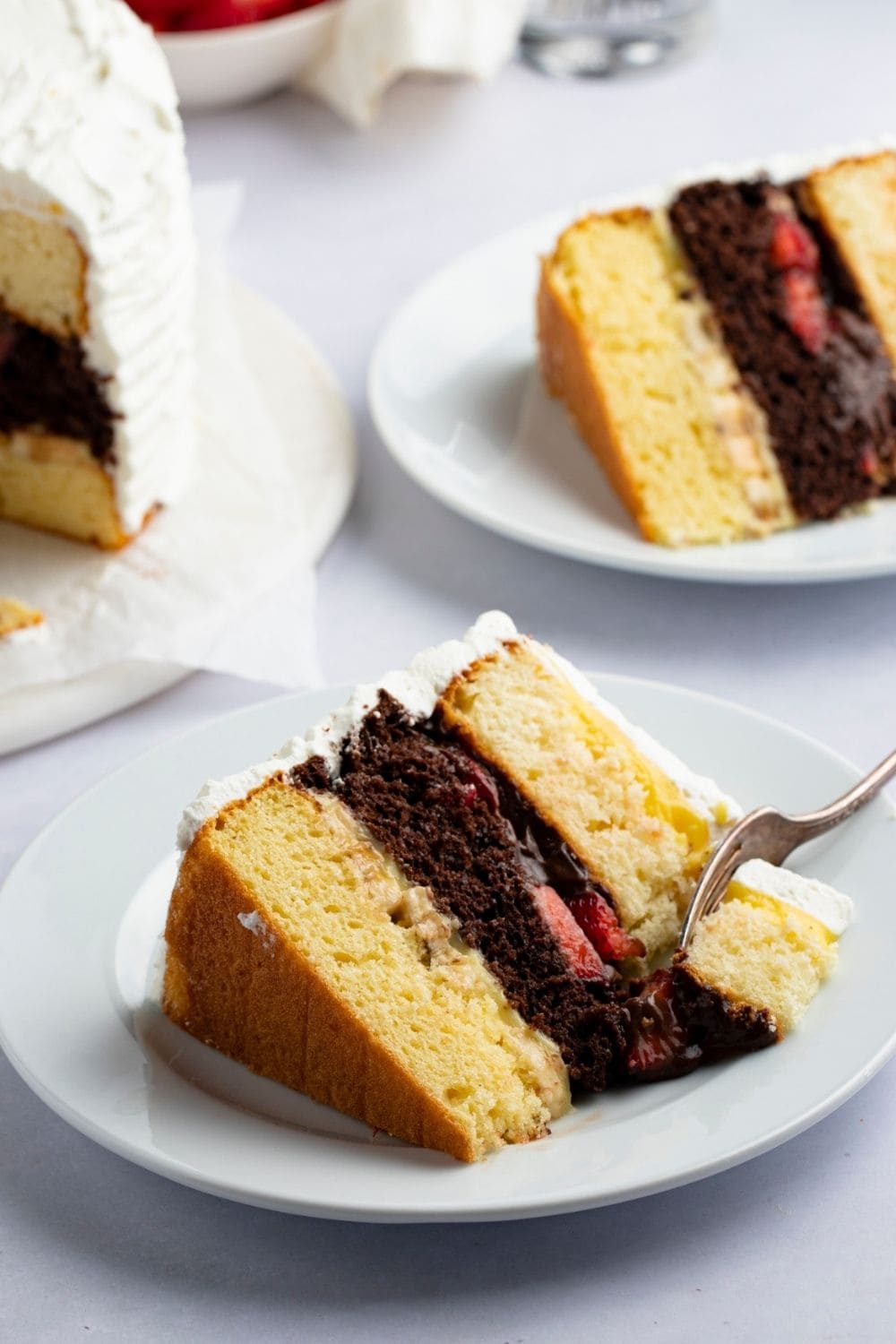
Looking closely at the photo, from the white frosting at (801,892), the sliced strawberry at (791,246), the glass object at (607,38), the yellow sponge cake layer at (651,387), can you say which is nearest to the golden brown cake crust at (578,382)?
the yellow sponge cake layer at (651,387)

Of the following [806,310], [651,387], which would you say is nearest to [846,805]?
[651,387]

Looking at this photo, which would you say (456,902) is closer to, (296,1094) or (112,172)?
(296,1094)

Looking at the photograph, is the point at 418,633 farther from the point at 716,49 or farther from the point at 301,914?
→ the point at 716,49

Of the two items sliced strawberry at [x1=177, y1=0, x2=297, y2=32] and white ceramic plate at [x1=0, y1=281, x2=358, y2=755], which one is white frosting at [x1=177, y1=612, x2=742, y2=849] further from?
sliced strawberry at [x1=177, y1=0, x2=297, y2=32]

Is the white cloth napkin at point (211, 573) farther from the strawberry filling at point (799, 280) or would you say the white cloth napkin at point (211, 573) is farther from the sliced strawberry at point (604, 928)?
the strawberry filling at point (799, 280)

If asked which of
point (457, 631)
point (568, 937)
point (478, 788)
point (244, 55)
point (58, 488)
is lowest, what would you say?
point (457, 631)

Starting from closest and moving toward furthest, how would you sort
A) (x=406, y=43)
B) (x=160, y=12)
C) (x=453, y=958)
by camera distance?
1. (x=453, y=958)
2. (x=160, y=12)
3. (x=406, y=43)

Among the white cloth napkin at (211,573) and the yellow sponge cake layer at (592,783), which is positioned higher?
the yellow sponge cake layer at (592,783)
